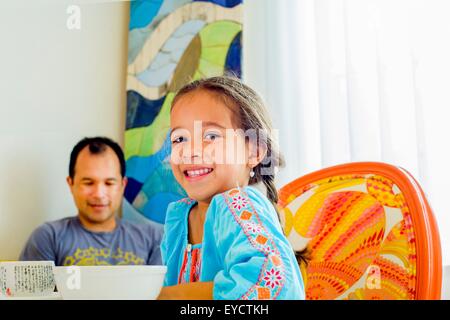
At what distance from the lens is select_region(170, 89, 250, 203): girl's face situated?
428 mm

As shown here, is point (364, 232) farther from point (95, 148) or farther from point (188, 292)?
point (95, 148)

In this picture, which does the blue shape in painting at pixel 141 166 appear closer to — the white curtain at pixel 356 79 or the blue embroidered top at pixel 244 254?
the white curtain at pixel 356 79

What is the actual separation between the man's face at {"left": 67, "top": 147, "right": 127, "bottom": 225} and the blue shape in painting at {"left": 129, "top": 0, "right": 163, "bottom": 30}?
0.35m

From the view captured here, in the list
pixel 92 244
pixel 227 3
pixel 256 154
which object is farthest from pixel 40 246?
pixel 256 154

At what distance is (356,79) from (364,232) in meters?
0.70

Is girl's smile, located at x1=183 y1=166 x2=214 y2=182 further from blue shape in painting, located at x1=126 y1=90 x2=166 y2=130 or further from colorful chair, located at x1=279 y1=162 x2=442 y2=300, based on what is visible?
blue shape in painting, located at x1=126 y1=90 x2=166 y2=130

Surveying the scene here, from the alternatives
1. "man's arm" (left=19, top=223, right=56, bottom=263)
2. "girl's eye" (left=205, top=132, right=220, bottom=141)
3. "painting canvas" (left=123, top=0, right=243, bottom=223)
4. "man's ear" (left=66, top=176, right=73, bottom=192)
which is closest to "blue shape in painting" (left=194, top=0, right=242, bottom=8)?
"painting canvas" (left=123, top=0, right=243, bottom=223)

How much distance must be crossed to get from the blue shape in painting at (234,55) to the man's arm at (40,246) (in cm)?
58

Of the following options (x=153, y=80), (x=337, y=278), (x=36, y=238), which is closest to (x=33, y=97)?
(x=36, y=238)

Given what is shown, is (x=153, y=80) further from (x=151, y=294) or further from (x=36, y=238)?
(x=151, y=294)

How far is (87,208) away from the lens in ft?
4.51

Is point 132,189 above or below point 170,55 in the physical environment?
below

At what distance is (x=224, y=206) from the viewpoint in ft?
1.23
